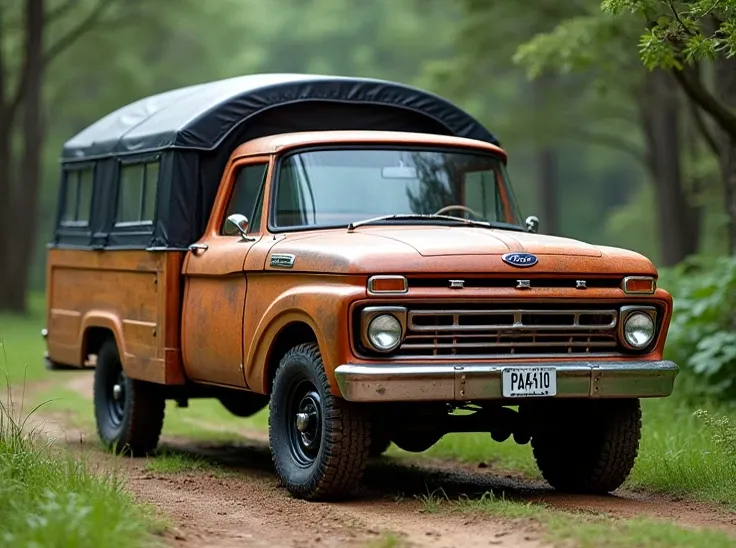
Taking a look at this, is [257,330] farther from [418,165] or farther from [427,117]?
[427,117]

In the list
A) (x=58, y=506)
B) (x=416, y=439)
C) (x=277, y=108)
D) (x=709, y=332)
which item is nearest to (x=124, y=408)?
(x=277, y=108)

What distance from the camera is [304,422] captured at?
26.3ft

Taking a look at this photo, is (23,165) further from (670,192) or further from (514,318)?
(514,318)

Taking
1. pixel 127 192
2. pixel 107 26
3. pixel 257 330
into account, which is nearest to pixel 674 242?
pixel 107 26

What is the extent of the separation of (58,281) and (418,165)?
4.05 meters

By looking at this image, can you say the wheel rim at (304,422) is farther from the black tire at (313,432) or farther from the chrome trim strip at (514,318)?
the chrome trim strip at (514,318)

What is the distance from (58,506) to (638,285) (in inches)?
142

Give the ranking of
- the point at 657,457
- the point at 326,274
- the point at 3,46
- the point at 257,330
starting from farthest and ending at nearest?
the point at 3,46 < the point at 657,457 < the point at 257,330 < the point at 326,274

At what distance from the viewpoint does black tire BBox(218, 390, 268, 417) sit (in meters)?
9.91

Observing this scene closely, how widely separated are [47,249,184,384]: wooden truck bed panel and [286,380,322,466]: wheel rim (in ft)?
5.31

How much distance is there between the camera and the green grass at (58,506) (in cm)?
570

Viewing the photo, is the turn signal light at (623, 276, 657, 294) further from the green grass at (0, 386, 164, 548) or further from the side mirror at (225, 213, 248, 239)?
the green grass at (0, 386, 164, 548)

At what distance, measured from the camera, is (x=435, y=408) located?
26.1ft

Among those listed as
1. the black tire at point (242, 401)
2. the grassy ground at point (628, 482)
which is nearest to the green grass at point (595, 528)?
the grassy ground at point (628, 482)
